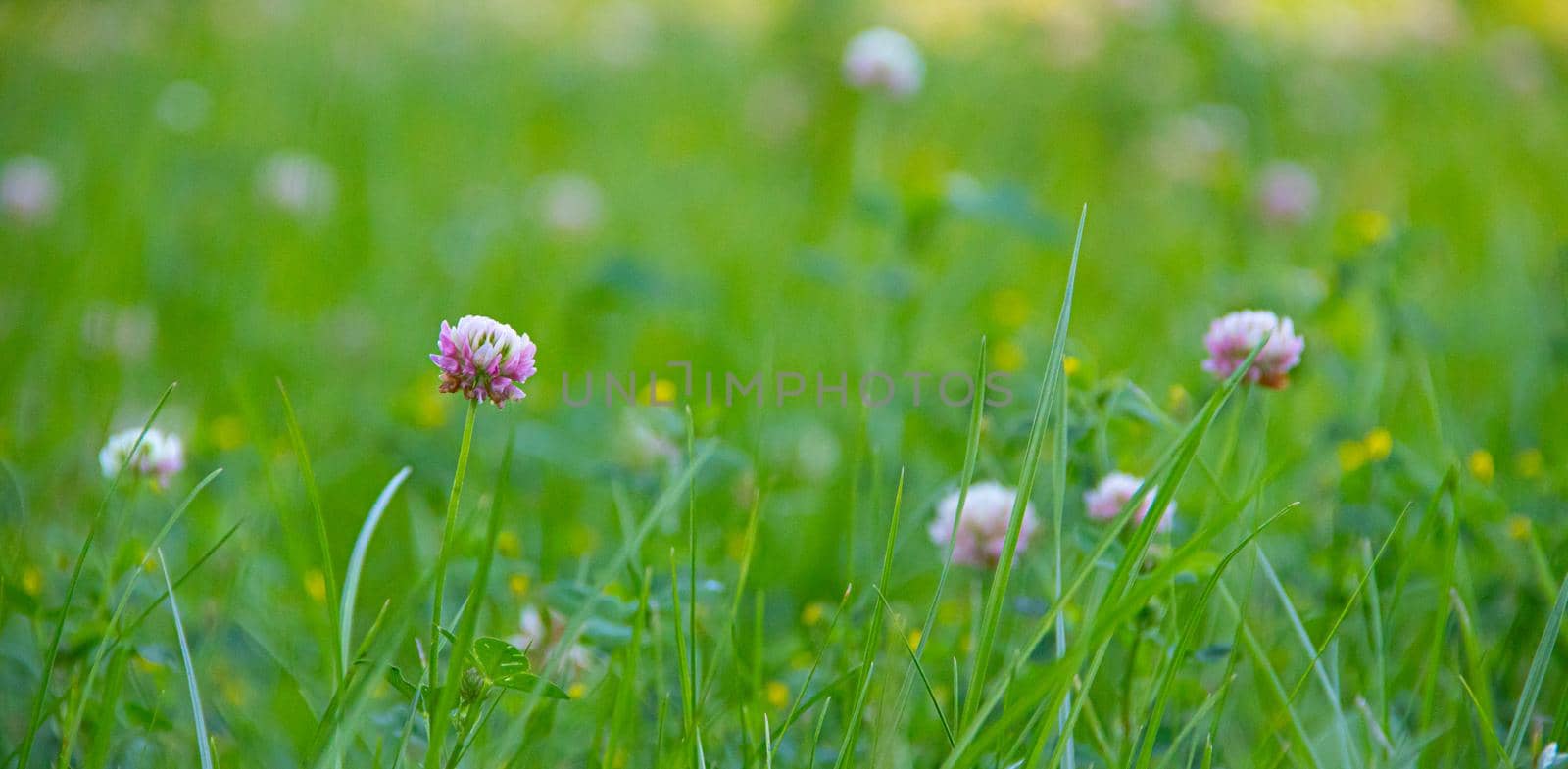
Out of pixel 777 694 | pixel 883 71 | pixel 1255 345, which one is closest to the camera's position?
pixel 1255 345

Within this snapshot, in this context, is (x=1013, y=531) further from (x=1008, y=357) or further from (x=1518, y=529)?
(x=1008, y=357)

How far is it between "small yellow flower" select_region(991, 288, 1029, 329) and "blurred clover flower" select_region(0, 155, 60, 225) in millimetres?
1675

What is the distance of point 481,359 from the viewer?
64 cm

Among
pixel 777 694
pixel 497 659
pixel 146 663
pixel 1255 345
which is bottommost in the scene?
pixel 777 694

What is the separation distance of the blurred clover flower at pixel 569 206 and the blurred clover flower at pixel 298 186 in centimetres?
42

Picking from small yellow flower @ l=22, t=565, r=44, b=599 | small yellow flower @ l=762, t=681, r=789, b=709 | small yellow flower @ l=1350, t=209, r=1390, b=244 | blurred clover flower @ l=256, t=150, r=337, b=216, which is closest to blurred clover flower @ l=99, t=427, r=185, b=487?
small yellow flower @ l=22, t=565, r=44, b=599

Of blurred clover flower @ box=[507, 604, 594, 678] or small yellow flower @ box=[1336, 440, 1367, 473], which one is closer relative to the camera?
blurred clover flower @ box=[507, 604, 594, 678]

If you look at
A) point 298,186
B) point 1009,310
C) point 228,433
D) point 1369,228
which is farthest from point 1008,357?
point 298,186

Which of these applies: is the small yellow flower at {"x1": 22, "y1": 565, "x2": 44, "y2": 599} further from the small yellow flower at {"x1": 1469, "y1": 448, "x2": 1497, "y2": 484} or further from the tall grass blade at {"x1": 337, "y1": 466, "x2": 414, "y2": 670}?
the small yellow flower at {"x1": 1469, "y1": 448, "x2": 1497, "y2": 484}

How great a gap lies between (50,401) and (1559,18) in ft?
16.7

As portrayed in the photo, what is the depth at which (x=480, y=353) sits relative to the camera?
642 millimetres

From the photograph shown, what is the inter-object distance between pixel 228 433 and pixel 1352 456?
1.23 m

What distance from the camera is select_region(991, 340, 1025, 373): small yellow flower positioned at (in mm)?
1464

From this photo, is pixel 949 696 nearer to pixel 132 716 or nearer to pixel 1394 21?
pixel 132 716
